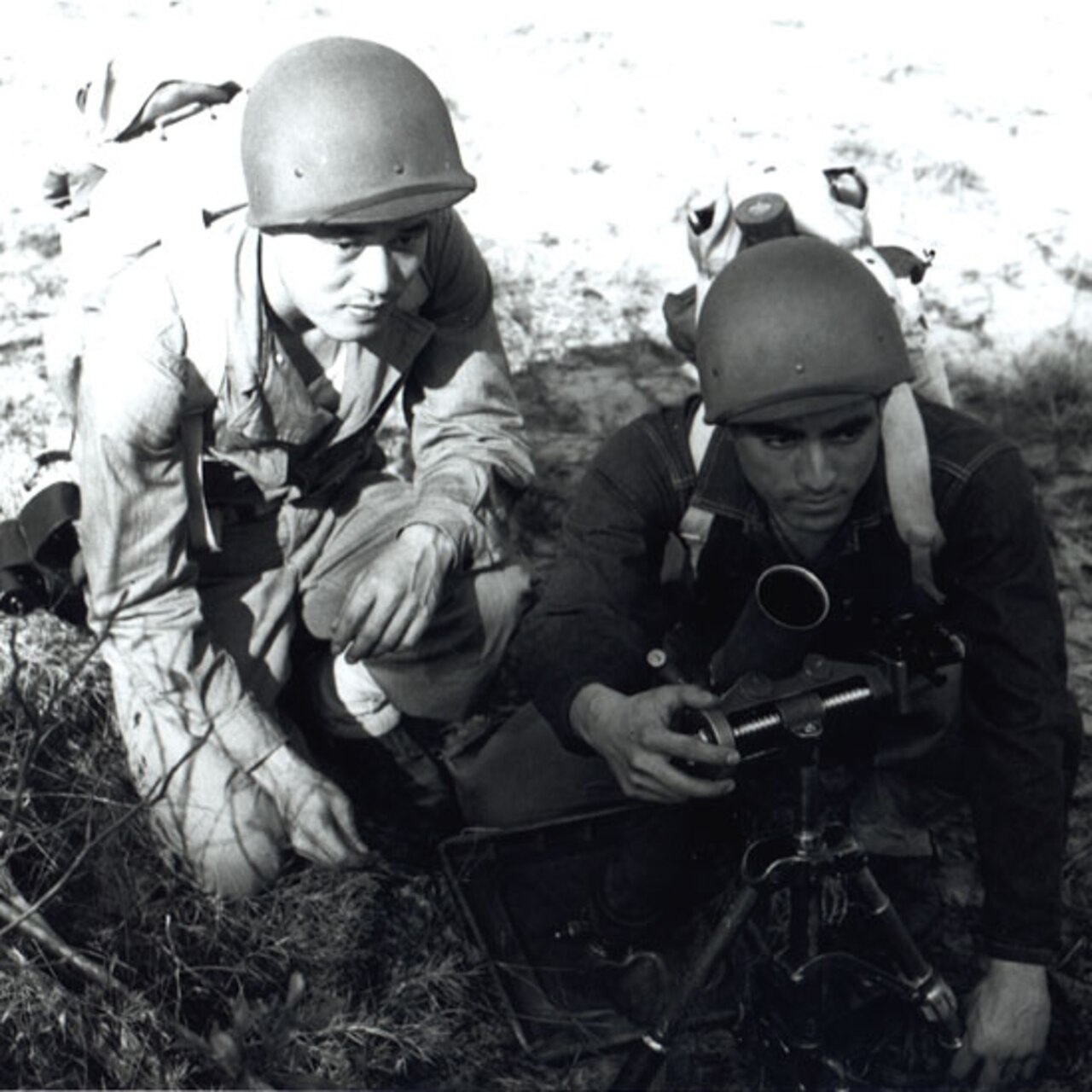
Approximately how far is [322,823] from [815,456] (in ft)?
4.52

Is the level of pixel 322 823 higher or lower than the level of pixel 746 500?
lower

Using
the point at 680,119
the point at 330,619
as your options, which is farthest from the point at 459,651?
the point at 680,119

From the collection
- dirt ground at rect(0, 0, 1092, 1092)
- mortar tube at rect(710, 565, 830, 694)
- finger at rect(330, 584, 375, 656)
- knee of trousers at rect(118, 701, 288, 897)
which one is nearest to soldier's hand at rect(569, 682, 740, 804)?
mortar tube at rect(710, 565, 830, 694)

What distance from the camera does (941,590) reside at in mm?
3748

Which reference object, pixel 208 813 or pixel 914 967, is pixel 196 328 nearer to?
pixel 208 813

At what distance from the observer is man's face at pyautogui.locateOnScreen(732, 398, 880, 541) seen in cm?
347

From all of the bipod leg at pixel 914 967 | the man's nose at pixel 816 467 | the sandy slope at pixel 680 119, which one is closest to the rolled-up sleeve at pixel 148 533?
the man's nose at pixel 816 467

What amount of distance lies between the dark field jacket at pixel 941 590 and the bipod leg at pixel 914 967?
0.59ft

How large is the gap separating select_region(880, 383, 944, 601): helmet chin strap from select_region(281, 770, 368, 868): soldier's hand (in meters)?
1.36

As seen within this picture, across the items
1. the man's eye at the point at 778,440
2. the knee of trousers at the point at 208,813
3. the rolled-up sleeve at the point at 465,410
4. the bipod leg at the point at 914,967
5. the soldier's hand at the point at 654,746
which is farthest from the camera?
the rolled-up sleeve at the point at 465,410

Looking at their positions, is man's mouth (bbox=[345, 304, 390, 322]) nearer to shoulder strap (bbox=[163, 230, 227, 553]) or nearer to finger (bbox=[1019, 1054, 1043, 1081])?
shoulder strap (bbox=[163, 230, 227, 553])

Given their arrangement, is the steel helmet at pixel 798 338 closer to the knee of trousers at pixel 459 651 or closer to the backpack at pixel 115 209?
the knee of trousers at pixel 459 651

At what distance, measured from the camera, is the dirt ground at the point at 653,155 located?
19.0 feet

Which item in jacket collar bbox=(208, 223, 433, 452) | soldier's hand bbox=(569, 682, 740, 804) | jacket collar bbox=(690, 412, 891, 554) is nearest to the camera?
soldier's hand bbox=(569, 682, 740, 804)
